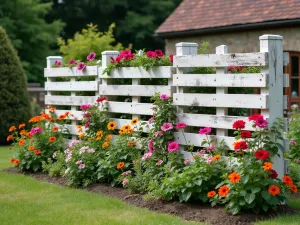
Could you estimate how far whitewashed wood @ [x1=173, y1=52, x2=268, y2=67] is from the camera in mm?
6059

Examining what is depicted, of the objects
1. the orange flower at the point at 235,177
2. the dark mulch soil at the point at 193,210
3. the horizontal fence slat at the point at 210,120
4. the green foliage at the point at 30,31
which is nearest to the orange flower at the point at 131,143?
the dark mulch soil at the point at 193,210

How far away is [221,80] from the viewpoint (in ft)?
21.5

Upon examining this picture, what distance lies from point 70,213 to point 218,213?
158cm

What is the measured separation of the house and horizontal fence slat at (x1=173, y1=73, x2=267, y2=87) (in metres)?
6.38

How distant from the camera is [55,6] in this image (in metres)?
35.6

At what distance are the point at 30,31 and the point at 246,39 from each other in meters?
18.1

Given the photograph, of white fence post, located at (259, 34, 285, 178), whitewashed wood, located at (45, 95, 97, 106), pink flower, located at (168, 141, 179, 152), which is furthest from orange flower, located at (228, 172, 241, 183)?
whitewashed wood, located at (45, 95, 97, 106)

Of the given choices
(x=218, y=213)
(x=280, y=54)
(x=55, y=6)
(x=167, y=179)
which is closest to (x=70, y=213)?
(x=167, y=179)

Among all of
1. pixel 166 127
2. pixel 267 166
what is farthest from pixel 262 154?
pixel 166 127

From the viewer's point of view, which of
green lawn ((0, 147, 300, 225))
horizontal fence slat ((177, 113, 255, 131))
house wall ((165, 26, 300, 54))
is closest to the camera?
green lawn ((0, 147, 300, 225))

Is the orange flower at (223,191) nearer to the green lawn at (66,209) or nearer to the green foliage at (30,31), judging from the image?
the green lawn at (66,209)

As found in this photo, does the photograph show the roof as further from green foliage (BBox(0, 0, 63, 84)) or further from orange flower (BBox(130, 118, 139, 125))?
green foliage (BBox(0, 0, 63, 84))

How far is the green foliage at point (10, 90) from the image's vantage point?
14602 mm

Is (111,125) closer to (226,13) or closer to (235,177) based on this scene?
(235,177)
